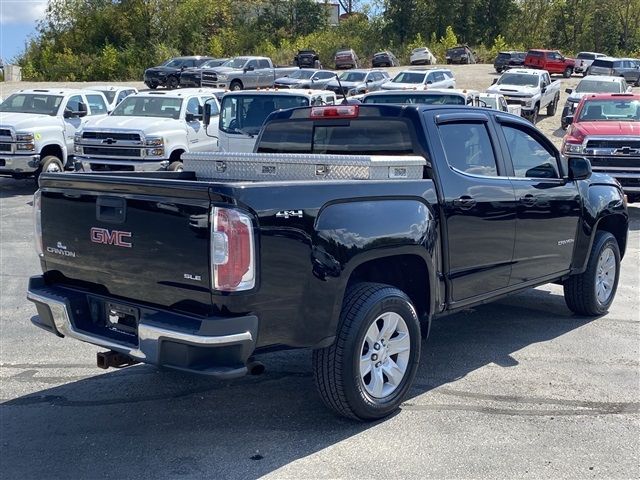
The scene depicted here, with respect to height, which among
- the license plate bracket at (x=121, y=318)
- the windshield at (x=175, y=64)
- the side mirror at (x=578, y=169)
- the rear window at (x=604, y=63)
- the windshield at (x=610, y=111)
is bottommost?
the license plate bracket at (x=121, y=318)

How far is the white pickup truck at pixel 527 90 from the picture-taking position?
27734 mm

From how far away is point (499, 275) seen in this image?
234 inches

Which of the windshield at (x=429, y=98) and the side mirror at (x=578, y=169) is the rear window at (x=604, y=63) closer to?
the windshield at (x=429, y=98)

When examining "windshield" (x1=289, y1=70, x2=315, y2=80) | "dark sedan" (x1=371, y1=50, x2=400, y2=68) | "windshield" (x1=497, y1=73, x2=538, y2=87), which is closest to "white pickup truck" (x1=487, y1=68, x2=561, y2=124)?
"windshield" (x1=497, y1=73, x2=538, y2=87)

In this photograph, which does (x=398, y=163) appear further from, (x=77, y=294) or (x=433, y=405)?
(x=77, y=294)

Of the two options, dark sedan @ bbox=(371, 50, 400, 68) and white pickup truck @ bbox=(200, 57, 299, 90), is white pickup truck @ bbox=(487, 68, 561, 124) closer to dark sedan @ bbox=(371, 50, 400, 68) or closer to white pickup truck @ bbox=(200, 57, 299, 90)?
white pickup truck @ bbox=(200, 57, 299, 90)

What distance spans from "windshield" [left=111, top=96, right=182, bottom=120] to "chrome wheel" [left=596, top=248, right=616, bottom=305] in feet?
34.8

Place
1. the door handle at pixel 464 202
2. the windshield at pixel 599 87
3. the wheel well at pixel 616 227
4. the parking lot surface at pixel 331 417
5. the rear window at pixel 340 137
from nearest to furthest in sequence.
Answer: the parking lot surface at pixel 331 417 → the door handle at pixel 464 202 → the rear window at pixel 340 137 → the wheel well at pixel 616 227 → the windshield at pixel 599 87

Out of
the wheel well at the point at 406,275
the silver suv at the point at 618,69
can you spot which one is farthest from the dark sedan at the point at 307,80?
the wheel well at the point at 406,275

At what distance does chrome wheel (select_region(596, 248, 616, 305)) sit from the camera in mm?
7402

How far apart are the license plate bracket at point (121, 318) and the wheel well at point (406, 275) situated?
1439 mm

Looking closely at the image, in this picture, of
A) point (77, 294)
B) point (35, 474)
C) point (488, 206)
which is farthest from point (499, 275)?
point (35, 474)

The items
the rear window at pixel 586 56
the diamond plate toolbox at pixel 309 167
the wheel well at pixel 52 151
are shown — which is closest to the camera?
the diamond plate toolbox at pixel 309 167

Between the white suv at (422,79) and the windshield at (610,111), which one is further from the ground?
the white suv at (422,79)
